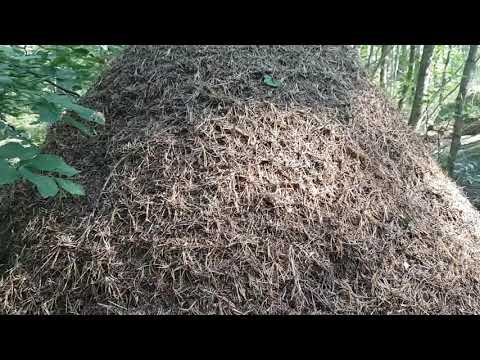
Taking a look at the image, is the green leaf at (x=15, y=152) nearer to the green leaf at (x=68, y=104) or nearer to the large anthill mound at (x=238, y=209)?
the green leaf at (x=68, y=104)

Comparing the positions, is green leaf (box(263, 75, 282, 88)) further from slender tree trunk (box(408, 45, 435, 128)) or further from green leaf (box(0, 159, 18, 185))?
slender tree trunk (box(408, 45, 435, 128))

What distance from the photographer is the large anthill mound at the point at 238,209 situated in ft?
7.47

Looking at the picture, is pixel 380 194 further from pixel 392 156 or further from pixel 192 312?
pixel 192 312

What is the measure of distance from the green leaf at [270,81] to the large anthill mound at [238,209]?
5 cm

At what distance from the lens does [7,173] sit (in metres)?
1.38

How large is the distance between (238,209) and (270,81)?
1.19 meters

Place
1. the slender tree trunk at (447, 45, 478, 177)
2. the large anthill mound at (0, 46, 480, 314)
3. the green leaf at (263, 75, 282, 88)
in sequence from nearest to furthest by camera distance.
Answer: the large anthill mound at (0, 46, 480, 314), the green leaf at (263, 75, 282, 88), the slender tree trunk at (447, 45, 478, 177)

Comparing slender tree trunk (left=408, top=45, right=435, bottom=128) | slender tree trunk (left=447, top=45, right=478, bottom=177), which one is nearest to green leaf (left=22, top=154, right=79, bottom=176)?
slender tree trunk (left=447, top=45, right=478, bottom=177)

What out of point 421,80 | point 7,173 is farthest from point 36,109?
point 421,80

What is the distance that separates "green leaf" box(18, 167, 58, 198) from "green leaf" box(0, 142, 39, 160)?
0.06m

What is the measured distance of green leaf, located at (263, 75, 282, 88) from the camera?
3.04 metres

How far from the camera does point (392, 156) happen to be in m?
3.28
